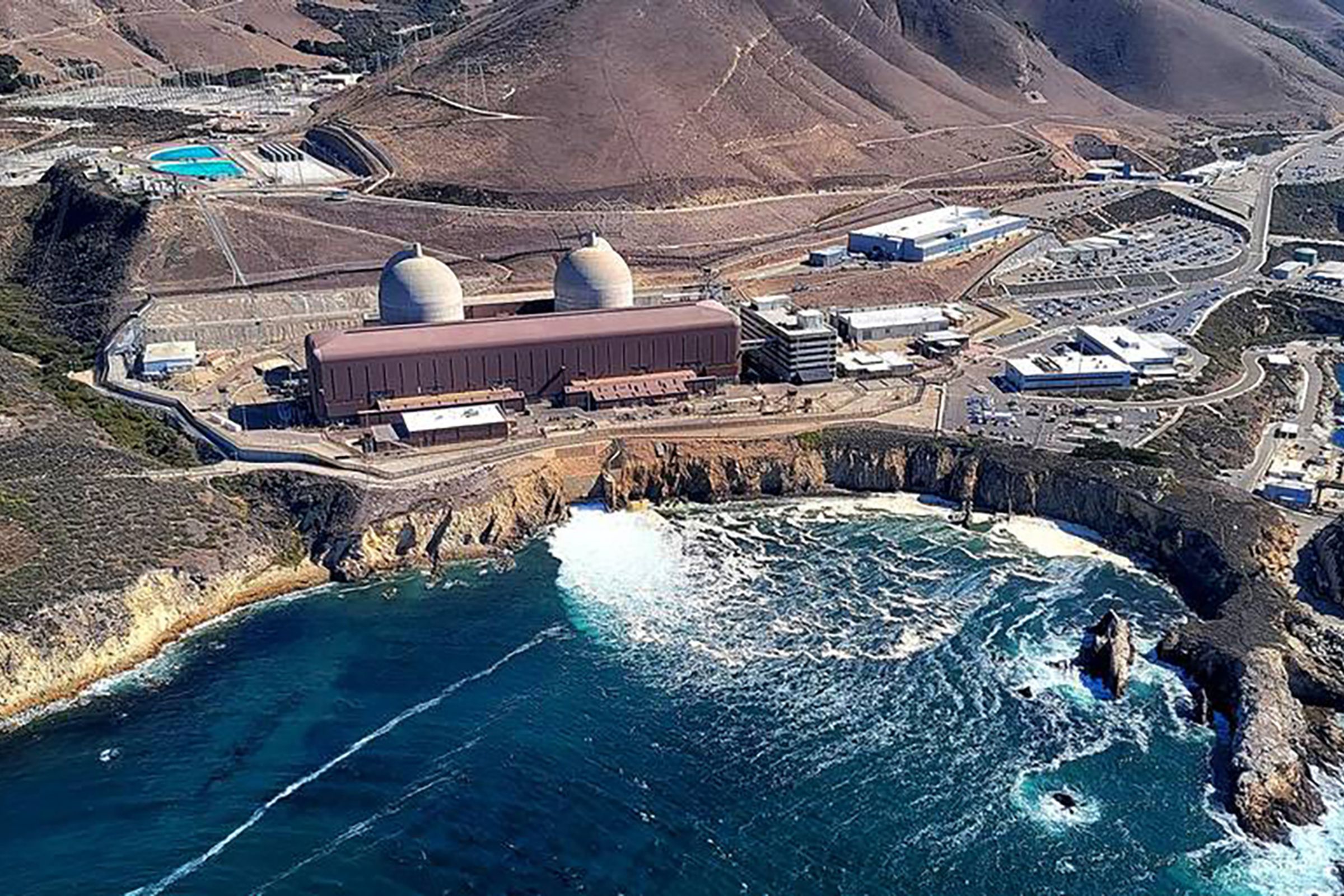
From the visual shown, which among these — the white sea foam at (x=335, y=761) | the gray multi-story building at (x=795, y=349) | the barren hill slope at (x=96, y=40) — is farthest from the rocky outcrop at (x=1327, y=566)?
the barren hill slope at (x=96, y=40)

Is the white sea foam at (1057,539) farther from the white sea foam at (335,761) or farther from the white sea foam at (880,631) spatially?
the white sea foam at (335,761)

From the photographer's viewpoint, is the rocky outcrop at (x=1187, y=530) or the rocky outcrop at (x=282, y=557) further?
the rocky outcrop at (x=282, y=557)

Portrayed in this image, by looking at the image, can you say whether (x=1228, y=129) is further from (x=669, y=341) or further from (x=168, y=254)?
(x=168, y=254)

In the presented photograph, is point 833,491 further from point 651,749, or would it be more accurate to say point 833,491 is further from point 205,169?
point 205,169

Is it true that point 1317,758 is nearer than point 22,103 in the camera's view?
Yes

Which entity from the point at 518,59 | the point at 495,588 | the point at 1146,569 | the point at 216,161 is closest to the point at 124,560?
the point at 495,588
